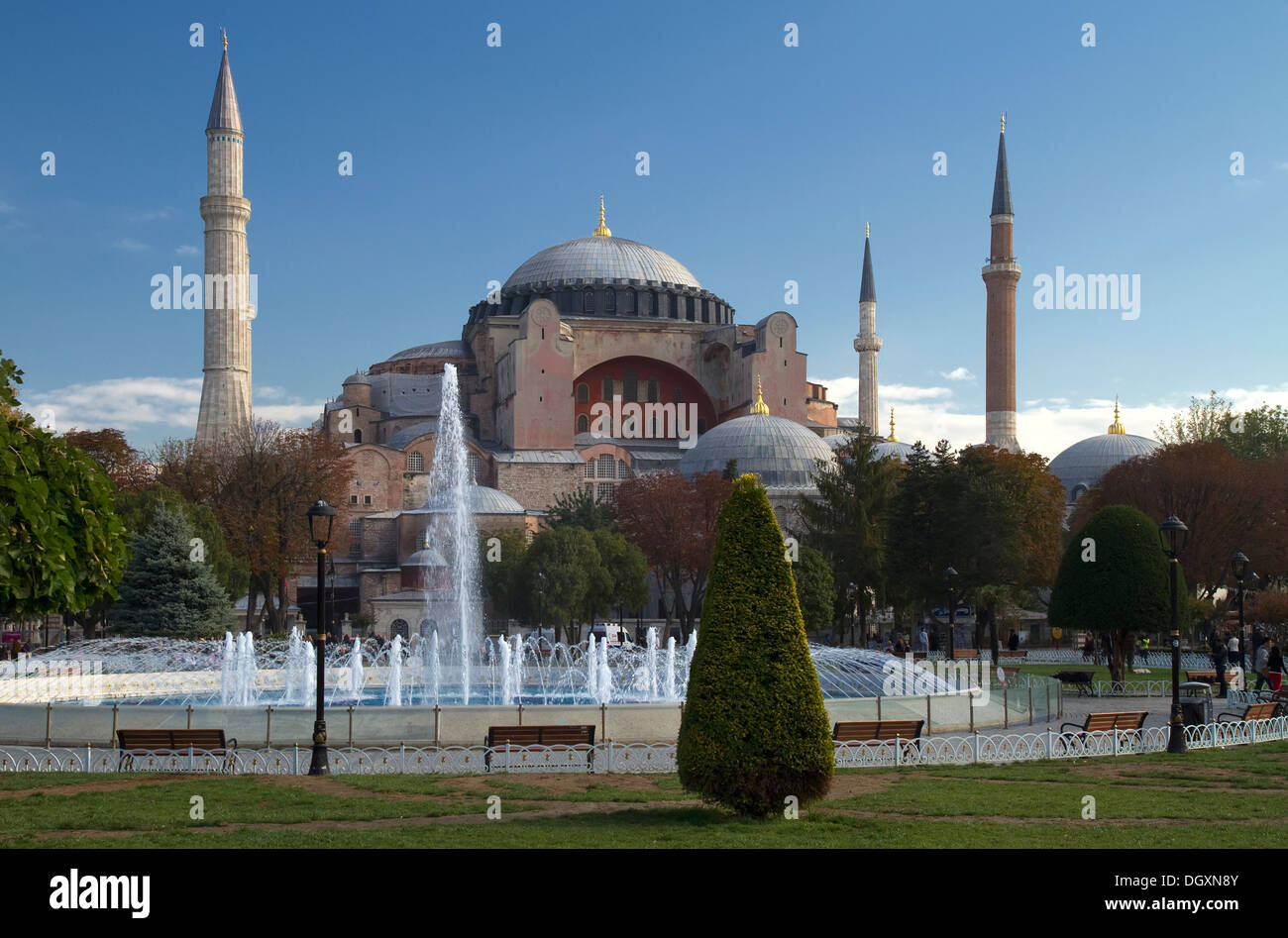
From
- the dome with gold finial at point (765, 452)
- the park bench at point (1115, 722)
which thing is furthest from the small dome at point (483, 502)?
the park bench at point (1115, 722)

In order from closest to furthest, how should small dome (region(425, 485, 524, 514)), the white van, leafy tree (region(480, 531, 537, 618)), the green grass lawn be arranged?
the green grass lawn < the white van < leafy tree (region(480, 531, 537, 618)) < small dome (region(425, 485, 524, 514))

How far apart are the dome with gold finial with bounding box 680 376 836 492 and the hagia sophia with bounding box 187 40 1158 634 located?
0.07 metres

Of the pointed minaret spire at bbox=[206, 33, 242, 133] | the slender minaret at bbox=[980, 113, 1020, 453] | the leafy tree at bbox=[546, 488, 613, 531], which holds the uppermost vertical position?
the pointed minaret spire at bbox=[206, 33, 242, 133]

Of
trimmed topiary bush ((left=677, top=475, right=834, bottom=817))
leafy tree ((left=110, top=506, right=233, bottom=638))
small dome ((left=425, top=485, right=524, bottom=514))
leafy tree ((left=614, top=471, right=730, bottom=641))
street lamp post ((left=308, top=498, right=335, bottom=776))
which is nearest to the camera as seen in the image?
trimmed topiary bush ((left=677, top=475, right=834, bottom=817))

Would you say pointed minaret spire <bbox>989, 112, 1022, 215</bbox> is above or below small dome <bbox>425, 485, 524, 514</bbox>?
above

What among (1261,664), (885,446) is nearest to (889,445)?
(885,446)

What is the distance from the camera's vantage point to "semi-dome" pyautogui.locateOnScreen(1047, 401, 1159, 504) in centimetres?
5472

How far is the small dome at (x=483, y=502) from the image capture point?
4188 centimetres

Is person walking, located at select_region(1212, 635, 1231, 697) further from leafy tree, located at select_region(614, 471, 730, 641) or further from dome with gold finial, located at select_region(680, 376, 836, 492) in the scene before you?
dome with gold finial, located at select_region(680, 376, 836, 492)

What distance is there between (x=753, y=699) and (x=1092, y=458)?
5060cm

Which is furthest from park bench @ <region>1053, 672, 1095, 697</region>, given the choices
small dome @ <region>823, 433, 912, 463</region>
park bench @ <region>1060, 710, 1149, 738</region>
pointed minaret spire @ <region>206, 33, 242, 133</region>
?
pointed minaret spire @ <region>206, 33, 242, 133</region>

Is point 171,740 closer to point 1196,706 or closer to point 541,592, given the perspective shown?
point 1196,706

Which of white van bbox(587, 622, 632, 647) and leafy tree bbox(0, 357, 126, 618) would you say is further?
white van bbox(587, 622, 632, 647)

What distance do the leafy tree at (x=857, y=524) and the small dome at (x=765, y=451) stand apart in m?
8.73
